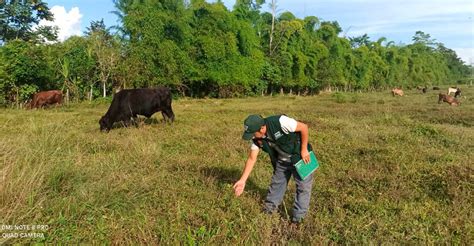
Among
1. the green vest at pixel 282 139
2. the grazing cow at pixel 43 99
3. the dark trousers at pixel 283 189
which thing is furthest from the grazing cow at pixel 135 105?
the grazing cow at pixel 43 99

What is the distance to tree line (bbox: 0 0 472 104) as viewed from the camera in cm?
1923

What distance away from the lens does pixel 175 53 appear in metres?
24.8

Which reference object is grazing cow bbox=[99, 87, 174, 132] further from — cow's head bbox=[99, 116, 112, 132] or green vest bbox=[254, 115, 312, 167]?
green vest bbox=[254, 115, 312, 167]

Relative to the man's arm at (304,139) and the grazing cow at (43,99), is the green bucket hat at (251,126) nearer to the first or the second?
the man's arm at (304,139)

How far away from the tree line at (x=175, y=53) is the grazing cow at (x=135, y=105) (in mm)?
8479

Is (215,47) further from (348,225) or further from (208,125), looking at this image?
(348,225)

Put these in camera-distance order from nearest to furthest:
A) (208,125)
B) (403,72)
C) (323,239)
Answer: (323,239), (208,125), (403,72)

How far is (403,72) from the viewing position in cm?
6175

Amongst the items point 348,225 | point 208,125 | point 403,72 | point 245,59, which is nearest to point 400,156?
point 348,225

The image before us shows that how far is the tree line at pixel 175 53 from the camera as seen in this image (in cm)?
1923

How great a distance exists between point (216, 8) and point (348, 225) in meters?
25.1

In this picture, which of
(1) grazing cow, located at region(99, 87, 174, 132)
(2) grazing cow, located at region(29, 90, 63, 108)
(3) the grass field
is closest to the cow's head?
(1) grazing cow, located at region(99, 87, 174, 132)

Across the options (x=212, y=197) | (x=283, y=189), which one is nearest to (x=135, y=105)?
(x=212, y=197)

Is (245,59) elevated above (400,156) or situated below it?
above
